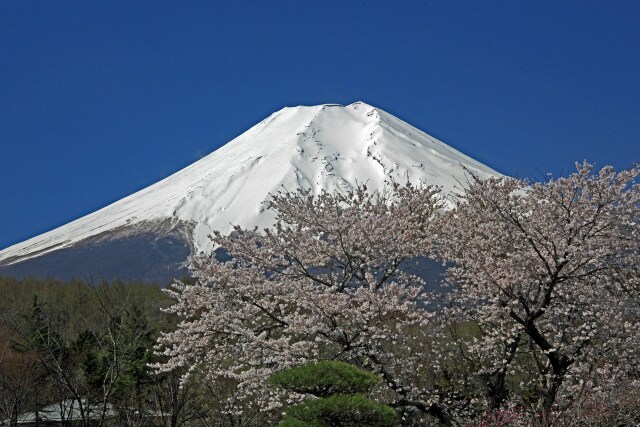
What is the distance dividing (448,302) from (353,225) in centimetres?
182

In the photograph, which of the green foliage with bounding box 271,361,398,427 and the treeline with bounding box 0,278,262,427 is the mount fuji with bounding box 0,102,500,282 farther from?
the green foliage with bounding box 271,361,398,427

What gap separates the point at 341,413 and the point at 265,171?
385ft

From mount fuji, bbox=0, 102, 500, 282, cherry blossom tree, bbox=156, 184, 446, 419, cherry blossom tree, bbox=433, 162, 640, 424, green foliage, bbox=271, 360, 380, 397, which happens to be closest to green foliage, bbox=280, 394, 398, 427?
green foliage, bbox=271, 360, 380, 397

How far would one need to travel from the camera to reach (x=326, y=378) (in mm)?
8195

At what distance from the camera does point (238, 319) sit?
10.3m

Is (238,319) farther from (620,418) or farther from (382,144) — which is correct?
(382,144)

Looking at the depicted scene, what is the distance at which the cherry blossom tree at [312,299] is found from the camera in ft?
32.2

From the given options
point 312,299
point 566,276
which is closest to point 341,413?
point 312,299

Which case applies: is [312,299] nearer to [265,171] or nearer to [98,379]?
[98,379]

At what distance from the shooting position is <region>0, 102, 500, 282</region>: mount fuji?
4537 inches

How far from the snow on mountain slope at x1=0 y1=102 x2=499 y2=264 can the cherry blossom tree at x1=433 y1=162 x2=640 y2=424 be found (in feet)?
321

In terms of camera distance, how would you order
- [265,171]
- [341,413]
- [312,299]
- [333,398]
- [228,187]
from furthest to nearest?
[228,187]
[265,171]
[312,299]
[341,413]
[333,398]

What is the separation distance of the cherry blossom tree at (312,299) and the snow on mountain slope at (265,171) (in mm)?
96937

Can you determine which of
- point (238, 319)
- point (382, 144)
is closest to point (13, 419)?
point (238, 319)
